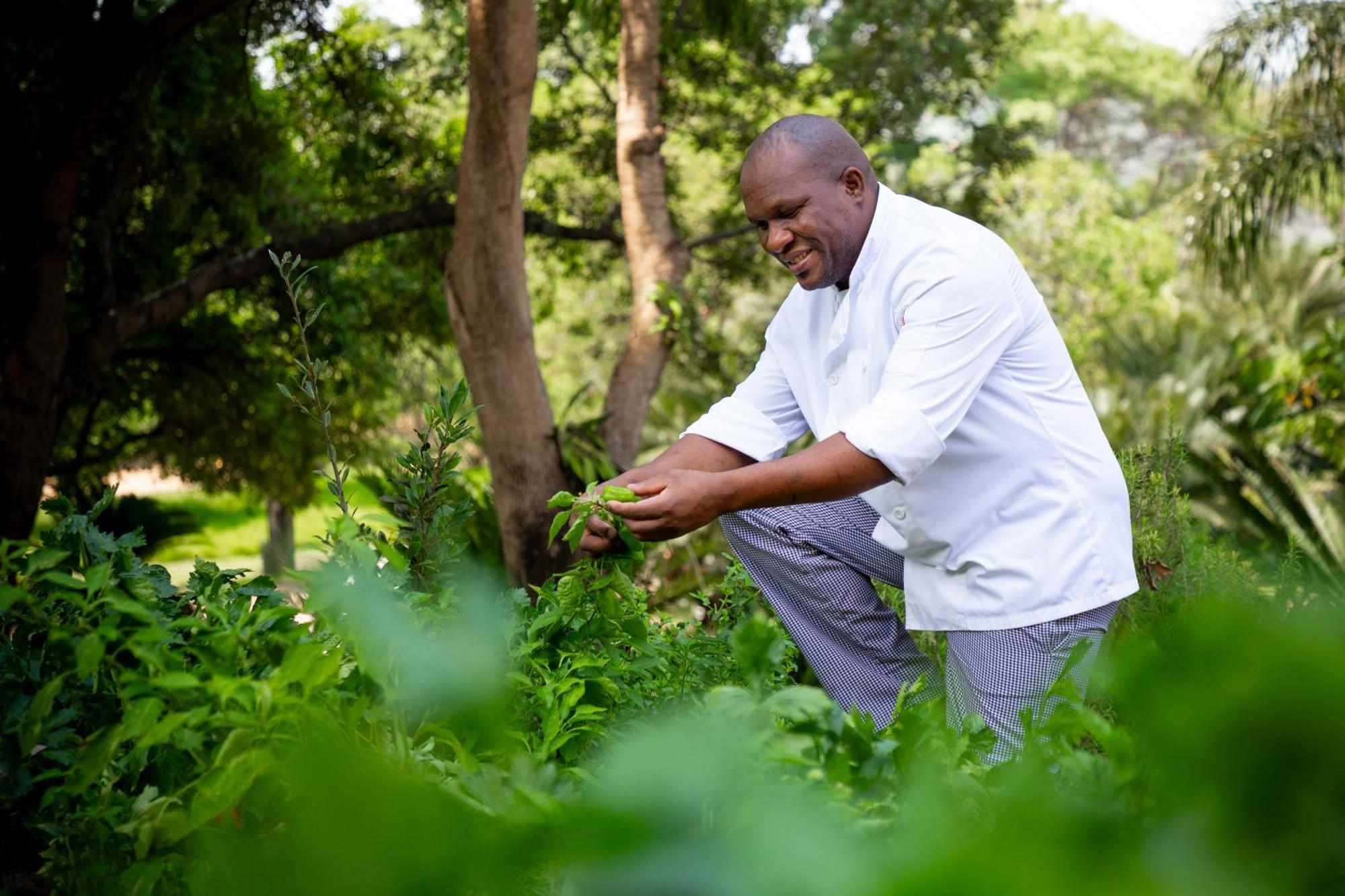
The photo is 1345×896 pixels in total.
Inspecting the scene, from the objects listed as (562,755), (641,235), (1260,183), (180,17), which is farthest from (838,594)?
(1260,183)

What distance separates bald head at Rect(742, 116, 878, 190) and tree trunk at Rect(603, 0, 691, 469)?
3902mm

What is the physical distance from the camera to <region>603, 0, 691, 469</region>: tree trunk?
646 centimetres

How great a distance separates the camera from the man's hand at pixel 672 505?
1942 mm

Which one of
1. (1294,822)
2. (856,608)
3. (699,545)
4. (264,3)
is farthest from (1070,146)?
(1294,822)

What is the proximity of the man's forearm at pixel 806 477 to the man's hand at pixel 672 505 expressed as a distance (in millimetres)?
26

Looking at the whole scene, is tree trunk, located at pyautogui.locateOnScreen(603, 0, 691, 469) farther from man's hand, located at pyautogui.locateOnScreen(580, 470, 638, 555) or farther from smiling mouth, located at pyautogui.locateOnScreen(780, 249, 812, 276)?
man's hand, located at pyautogui.locateOnScreen(580, 470, 638, 555)

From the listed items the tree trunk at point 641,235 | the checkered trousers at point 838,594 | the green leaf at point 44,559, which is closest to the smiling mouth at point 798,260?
the checkered trousers at point 838,594

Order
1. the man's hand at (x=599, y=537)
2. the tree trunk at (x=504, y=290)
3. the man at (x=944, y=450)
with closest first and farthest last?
the man's hand at (x=599, y=537)
the man at (x=944, y=450)
the tree trunk at (x=504, y=290)

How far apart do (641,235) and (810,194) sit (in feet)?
13.4

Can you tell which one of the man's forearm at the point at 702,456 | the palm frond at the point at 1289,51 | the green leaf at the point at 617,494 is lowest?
the man's forearm at the point at 702,456

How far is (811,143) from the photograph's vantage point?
2.46 metres

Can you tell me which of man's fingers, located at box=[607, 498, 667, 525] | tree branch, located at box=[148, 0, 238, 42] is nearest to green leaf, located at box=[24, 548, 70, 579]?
man's fingers, located at box=[607, 498, 667, 525]

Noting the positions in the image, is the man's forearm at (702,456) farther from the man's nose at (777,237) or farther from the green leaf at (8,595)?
the green leaf at (8,595)

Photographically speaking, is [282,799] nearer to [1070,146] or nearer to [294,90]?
[294,90]
